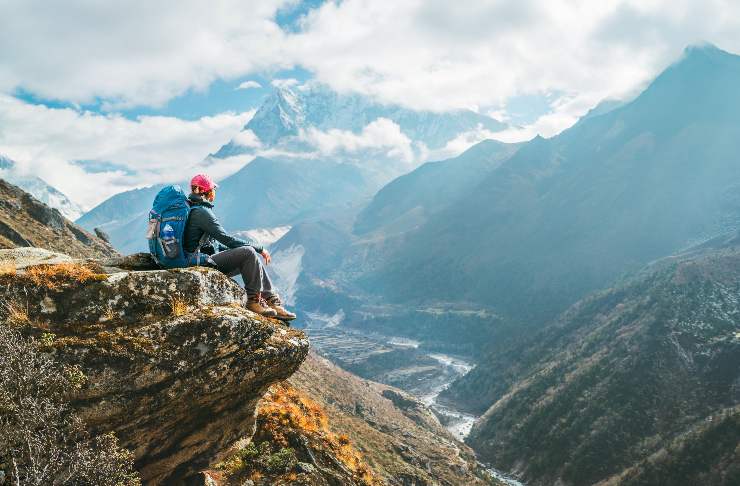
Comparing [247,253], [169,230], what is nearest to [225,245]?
[247,253]

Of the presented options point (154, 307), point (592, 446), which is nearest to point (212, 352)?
point (154, 307)

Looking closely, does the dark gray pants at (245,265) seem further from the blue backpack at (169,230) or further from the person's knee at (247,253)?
the blue backpack at (169,230)

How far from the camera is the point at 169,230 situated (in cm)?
1506

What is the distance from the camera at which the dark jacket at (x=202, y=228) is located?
15.2 metres

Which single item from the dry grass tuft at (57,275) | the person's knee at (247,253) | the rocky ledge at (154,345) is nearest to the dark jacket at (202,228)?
the person's knee at (247,253)

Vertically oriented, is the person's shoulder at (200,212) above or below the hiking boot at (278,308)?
above

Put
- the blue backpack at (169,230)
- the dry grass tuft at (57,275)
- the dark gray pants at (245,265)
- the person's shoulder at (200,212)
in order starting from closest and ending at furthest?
the dry grass tuft at (57,275)
the blue backpack at (169,230)
the person's shoulder at (200,212)
the dark gray pants at (245,265)

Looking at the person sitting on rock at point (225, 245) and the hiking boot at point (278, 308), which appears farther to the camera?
the hiking boot at point (278, 308)

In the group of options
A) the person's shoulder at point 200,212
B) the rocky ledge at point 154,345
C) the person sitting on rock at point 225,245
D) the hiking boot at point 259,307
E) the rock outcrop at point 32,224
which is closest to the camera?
the rocky ledge at point 154,345

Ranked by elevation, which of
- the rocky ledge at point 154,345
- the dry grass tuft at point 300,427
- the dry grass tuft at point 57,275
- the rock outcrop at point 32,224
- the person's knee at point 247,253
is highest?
the rock outcrop at point 32,224

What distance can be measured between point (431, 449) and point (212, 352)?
470ft

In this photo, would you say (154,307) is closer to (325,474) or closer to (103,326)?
(103,326)

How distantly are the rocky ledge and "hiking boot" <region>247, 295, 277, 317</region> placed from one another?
1.28ft

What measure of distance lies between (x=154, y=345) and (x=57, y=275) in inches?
126
